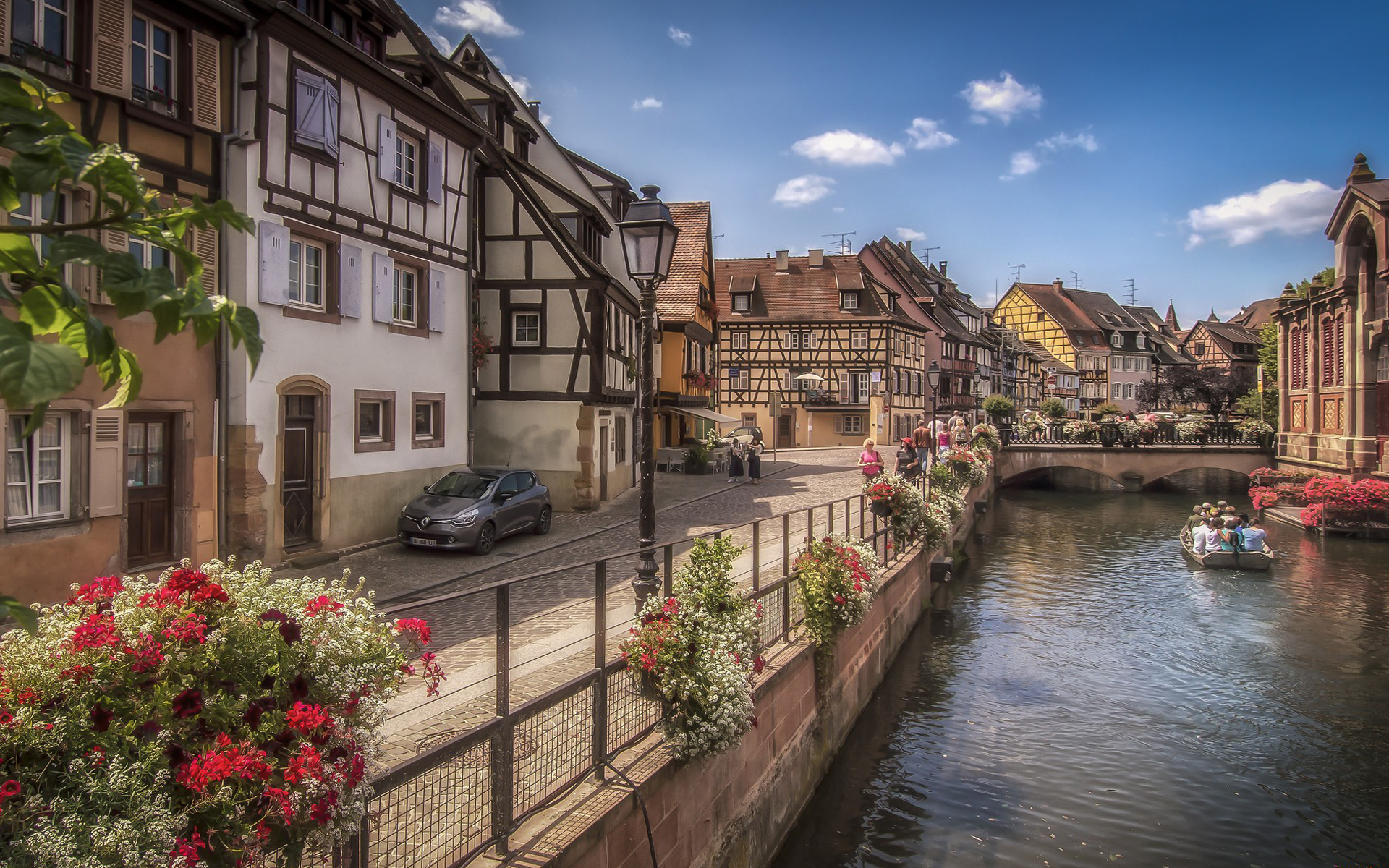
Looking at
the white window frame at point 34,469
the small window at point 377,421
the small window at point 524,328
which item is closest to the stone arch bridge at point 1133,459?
the small window at point 524,328

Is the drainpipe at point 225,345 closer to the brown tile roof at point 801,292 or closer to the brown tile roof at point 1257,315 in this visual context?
the brown tile roof at point 801,292

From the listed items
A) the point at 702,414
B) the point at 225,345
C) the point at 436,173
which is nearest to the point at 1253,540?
the point at 702,414

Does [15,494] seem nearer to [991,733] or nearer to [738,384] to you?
[991,733]

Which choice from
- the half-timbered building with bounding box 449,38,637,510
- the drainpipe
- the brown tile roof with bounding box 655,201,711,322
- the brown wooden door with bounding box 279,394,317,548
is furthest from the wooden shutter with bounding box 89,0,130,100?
the brown tile roof with bounding box 655,201,711,322

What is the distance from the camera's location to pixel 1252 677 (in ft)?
51.3

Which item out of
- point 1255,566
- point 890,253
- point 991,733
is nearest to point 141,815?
point 991,733

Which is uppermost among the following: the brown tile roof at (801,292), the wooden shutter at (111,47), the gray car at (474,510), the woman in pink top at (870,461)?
the brown tile roof at (801,292)

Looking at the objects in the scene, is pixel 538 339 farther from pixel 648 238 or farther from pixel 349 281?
Answer: pixel 648 238

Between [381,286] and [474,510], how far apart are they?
4.19 metres

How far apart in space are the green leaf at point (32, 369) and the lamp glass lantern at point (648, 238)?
7.75 meters

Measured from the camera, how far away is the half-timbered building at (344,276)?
45.0 feet

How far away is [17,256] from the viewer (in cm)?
212

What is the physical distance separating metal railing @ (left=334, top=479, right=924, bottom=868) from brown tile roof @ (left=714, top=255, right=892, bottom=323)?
155 feet

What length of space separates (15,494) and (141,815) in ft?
31.5
